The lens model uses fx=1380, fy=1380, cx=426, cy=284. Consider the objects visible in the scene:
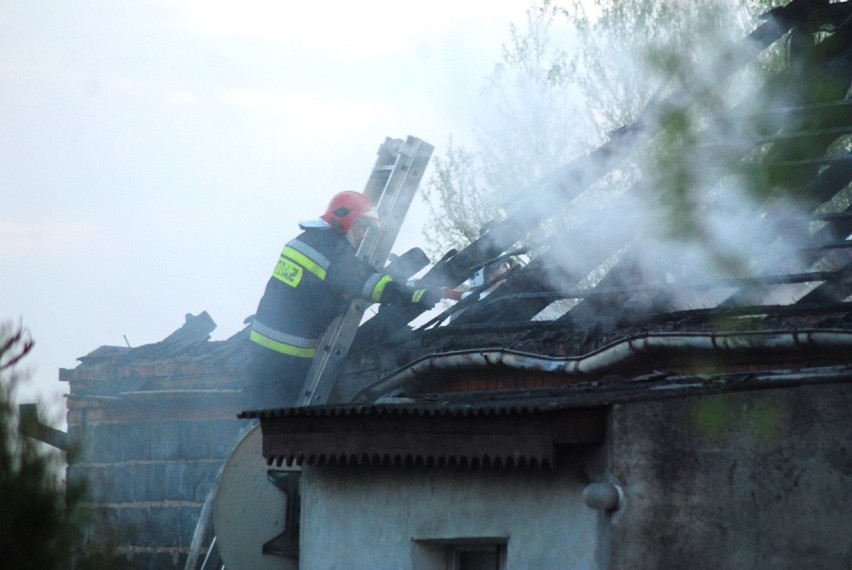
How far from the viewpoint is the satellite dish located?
30.8ft

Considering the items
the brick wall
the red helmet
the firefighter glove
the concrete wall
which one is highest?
the red helmet

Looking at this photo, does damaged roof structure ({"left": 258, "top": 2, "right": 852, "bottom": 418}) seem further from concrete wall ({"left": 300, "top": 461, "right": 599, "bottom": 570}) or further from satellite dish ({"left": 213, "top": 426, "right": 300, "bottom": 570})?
concrete wall ({"left": 300, "top": 461, "right": 599, "bottom": 570})

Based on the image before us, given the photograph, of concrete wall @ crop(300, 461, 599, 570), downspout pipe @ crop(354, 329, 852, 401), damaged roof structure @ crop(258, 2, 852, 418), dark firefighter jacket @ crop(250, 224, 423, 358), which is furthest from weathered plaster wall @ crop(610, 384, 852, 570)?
Answer: dark firefighter jacket @ crop(250, 224, 423, 358)

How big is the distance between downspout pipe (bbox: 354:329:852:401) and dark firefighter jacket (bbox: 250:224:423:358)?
2.96 ft

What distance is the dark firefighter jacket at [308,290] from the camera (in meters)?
10.6

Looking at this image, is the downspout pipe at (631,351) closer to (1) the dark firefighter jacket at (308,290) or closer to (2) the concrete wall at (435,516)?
(1) the dark firefighter jacket at (308,290)

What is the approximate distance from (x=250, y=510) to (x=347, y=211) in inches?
100

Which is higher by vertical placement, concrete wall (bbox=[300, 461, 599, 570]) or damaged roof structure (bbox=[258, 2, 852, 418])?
damaged roof structure (bbox=[258, 2, 852, 418])

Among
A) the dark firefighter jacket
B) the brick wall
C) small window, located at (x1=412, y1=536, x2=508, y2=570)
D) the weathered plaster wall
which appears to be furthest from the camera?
the brick wall

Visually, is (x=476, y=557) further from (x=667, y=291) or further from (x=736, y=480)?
(x=667, y=291)

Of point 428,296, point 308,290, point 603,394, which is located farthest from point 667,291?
point 308,290

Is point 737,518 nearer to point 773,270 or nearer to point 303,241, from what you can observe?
point 773,270

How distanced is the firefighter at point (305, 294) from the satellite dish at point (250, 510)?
1.10 m

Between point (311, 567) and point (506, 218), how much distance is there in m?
3.91
